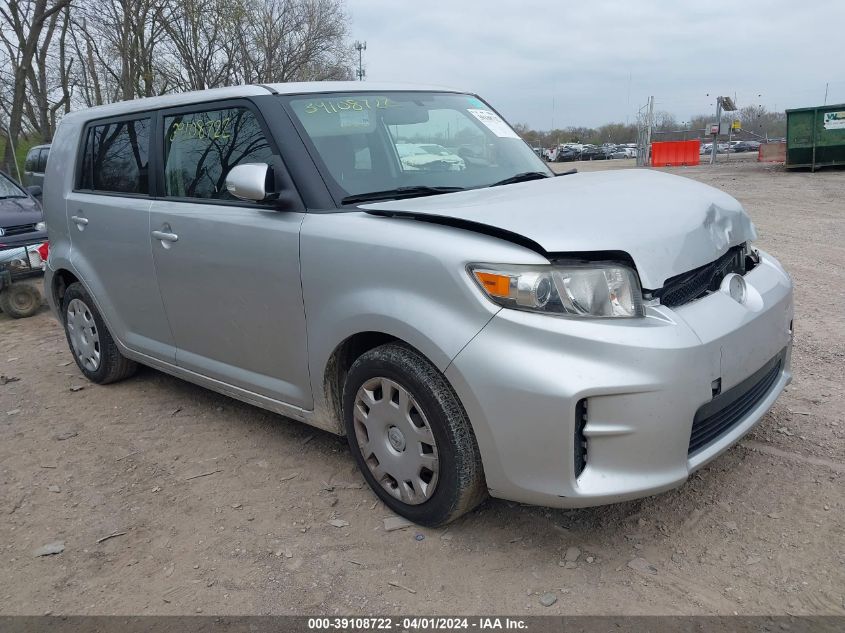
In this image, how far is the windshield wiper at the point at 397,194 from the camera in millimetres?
3068

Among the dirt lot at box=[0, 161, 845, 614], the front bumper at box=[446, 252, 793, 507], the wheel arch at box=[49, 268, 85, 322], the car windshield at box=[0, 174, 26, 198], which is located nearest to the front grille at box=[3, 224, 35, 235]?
the car windshield at box=[0, 174, 26, 198]

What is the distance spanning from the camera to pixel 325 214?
9.75 ft

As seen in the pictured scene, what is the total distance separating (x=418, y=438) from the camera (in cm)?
269

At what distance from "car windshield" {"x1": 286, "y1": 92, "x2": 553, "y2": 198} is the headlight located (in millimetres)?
978

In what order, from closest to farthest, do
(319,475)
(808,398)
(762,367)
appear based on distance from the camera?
(762,367) → (319,475) → (808,398)

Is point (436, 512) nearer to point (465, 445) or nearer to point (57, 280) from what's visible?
point (465, 445)

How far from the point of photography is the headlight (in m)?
2.36

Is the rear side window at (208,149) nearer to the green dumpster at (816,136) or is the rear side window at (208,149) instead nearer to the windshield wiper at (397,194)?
the windshield wiper at (397,194)

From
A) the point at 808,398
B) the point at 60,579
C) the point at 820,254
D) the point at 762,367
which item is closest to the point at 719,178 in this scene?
the point at 820,254

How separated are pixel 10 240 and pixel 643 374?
25.4 ft

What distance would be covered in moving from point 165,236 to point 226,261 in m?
0.57

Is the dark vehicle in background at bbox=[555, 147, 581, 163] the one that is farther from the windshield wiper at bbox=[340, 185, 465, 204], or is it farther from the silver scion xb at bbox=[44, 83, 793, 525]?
the windshield wiper at bbox=[340, 185, 465, 204]

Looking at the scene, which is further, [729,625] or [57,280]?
[57,280]

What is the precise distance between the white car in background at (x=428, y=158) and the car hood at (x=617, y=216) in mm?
289
